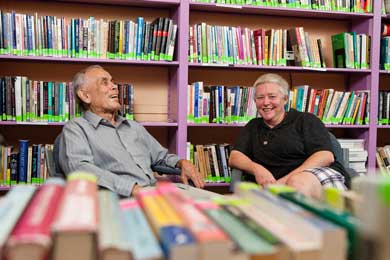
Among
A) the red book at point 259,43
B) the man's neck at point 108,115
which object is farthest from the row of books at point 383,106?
the man's neck at point 108,115

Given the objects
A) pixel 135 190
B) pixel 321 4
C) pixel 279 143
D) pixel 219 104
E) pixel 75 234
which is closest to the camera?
pixel 75 234

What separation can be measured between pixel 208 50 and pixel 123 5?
72 centimetres

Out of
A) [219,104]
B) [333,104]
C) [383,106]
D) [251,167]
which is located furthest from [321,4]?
[251,167]

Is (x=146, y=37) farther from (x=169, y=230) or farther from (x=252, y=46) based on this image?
(x=169, y=230)

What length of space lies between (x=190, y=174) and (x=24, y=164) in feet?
3.82

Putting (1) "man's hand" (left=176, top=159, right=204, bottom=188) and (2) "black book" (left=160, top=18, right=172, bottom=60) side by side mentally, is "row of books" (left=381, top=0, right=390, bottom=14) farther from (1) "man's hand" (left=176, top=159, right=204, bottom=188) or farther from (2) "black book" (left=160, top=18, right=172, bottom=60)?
(1) "man's hand" (left=176, top=159, right=204, bottom=188)

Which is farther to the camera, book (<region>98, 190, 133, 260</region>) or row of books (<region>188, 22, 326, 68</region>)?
row of books (<region>188, 22, 326, 68</region>)

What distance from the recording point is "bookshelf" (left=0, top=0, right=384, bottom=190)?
3223mm

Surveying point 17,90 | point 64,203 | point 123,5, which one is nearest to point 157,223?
point 64,203

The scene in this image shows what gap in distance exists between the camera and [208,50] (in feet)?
10.8

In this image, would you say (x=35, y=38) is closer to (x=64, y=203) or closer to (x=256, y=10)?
(x=256, y=10)

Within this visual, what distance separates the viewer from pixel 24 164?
3.03 metres

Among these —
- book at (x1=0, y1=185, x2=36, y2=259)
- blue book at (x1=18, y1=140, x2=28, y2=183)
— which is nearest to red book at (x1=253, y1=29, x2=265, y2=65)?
blue book at (x1=18, y1=140, x2=28, y2=183)

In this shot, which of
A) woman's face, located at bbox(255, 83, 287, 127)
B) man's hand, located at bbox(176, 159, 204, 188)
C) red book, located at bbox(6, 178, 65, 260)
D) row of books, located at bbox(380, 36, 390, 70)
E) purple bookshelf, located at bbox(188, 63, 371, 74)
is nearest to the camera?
red book, located at bbox(6, 178, 65, 260)
